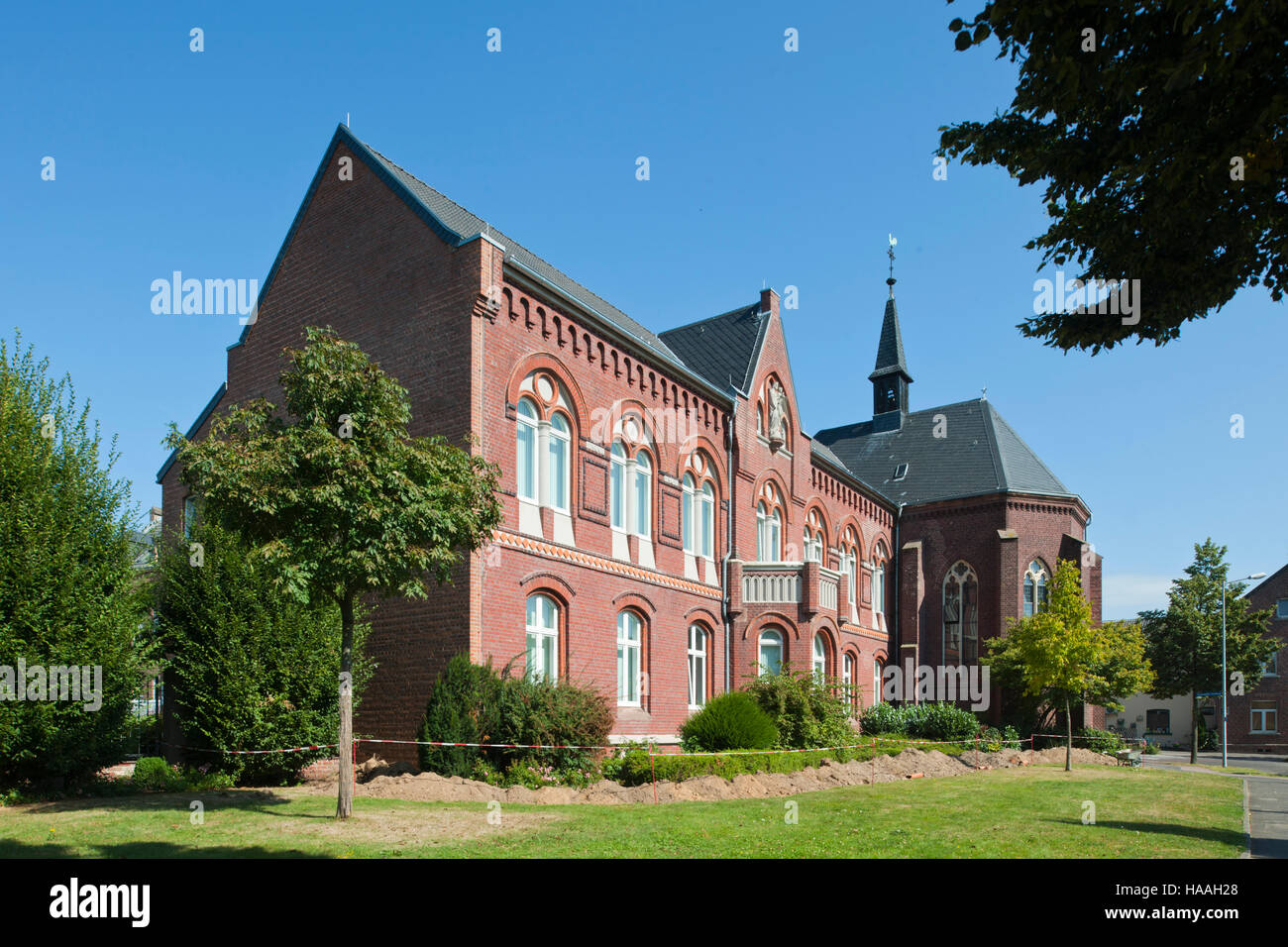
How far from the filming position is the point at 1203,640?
139 ft

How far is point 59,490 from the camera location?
14805mm

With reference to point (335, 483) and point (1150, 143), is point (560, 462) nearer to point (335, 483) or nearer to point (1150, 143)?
point (335, 483)

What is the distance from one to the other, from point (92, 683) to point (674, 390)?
1424 centimetres

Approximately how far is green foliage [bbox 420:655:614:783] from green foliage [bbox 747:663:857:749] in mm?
6111

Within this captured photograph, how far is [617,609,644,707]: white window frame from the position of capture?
21.0 m

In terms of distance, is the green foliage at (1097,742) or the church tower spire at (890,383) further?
the church tower spire at (890,383)

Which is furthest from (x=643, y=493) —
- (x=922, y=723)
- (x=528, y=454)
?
(x=922, y=723)

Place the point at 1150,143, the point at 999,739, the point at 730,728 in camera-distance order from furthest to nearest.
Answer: the point at 999,739
the point at 730,728
the point at 1150,143

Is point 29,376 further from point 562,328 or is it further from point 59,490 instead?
point 562,328

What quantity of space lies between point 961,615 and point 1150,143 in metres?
32.3

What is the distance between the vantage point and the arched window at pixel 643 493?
22.4 meters

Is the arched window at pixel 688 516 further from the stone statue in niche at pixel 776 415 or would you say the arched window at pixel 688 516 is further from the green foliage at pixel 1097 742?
the green foliage at pixel 1097 742

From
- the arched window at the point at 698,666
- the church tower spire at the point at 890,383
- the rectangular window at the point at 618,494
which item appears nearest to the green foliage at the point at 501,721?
the rectangular window at the point at 618,494
